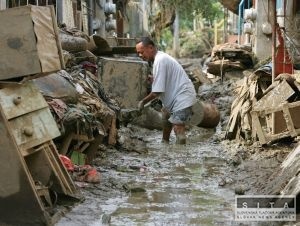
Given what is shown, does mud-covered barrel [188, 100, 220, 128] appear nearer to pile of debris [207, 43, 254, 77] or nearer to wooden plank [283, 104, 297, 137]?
wooden plank [283, 104, 297, 137]

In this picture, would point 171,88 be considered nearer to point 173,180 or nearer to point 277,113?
point 277,113

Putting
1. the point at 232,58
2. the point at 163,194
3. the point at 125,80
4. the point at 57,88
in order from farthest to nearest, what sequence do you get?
the point at 232,58 → the point at 125,80 → the point at 57,88 → the point at 163,194

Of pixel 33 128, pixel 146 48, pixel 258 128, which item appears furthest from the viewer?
pixel 146 48

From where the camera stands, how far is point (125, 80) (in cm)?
1170

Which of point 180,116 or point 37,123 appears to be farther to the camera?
point 180,116

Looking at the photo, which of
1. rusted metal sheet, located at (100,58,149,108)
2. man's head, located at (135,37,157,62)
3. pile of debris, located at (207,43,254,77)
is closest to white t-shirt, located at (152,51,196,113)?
man's head, located at (135,37,157,62)

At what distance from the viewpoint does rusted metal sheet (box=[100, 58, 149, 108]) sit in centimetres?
1160

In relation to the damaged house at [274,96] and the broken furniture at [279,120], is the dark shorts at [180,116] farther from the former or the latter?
the broken furniture at [279,120]

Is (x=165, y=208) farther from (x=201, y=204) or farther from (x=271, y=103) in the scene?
(x=271, y=103)

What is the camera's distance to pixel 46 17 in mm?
5141

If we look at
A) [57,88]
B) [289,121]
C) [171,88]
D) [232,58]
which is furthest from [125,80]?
[232,58]

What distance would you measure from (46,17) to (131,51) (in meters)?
11.6

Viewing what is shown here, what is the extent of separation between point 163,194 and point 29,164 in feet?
4.97

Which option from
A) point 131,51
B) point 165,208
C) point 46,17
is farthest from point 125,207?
point 131,51
